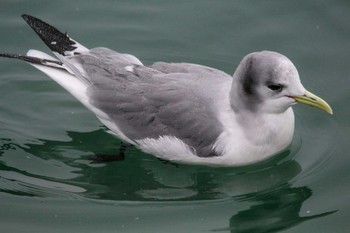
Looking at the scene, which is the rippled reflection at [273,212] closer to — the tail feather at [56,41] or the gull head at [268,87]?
the gull head at [268,87]

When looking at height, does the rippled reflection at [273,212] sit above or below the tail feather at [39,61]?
below

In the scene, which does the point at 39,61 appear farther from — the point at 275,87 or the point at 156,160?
the point at 275,87

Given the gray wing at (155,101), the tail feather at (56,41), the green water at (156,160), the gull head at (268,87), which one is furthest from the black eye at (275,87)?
the tail feather at (56,41)

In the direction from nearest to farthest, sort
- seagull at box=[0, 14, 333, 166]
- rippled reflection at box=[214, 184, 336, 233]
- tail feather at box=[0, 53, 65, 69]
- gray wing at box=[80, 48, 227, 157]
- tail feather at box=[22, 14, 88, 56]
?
rippled reflection at box=[214, 184, 336, 233] → seagull at box=[0, 14, 333, 166] → gray wing at box=[80, 48, 227, 157] → tail feather at box=[0, 53, 65, 69] → tail feather at box=[22, 14, 88, 56]

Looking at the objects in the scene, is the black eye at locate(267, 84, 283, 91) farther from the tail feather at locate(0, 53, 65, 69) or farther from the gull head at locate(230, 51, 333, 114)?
the tail feather at locate(0, 53, 65, 69)

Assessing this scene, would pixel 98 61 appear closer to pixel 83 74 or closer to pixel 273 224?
pixel 83 74

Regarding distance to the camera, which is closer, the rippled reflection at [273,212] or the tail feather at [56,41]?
the rippled reflection at [273,212]

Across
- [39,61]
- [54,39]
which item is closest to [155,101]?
Result: [39,61]

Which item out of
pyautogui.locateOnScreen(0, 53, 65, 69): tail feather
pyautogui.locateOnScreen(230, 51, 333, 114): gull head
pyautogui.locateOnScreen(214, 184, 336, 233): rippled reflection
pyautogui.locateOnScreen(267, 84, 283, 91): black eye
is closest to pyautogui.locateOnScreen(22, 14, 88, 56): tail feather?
pyautogui.locateOnScreen(0, 53, 65, 69): tail feather
